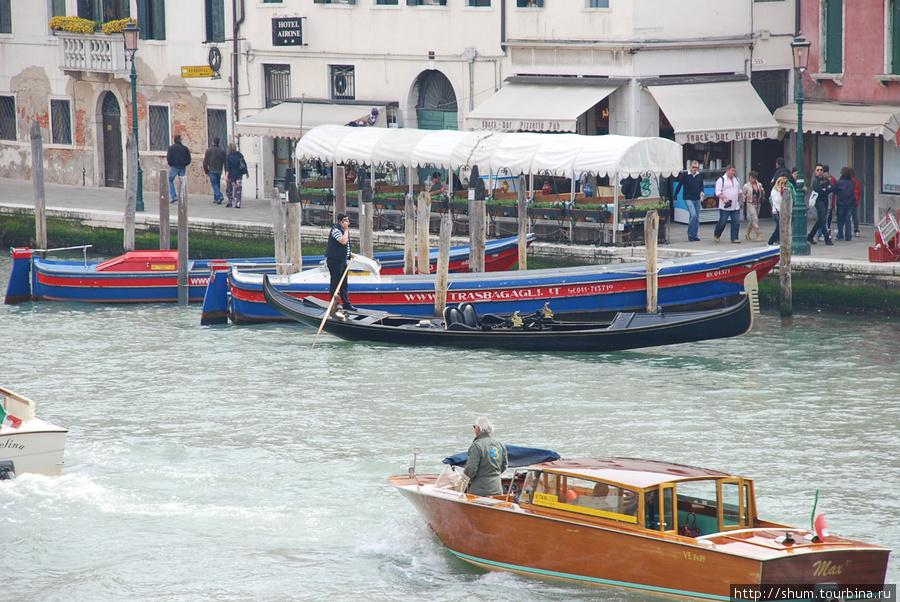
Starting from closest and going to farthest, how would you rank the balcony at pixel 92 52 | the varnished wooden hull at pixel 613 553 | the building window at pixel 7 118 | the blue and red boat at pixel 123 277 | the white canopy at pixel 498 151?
the varnished wooden hull at pixel 613 553 < the white canopy at pixel 498 151 < the blue and red boat at pixel 123 277 < the balcony at pixel 92 52 < the building window at pixel 7 118

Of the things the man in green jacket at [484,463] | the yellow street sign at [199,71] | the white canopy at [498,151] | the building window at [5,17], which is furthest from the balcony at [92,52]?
the man in green jacket at [484,463]

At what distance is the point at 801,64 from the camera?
19359 mm

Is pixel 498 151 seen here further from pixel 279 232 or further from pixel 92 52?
pixel 92 52

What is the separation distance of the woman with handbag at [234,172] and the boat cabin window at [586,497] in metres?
17.8

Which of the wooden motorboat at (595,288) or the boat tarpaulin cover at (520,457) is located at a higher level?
the wooden motorboat at (595,288)

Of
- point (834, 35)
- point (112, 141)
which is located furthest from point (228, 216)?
point (834, 35)

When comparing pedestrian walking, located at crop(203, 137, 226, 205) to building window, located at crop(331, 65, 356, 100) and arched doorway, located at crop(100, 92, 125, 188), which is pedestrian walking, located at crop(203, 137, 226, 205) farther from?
arched doorway, located at crop(100, 92, 125, 188)

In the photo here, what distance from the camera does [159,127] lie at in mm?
29516

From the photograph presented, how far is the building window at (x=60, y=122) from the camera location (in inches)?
1232

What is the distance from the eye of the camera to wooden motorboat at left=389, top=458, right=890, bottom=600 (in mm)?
8195

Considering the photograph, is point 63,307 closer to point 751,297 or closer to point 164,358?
point 164,358

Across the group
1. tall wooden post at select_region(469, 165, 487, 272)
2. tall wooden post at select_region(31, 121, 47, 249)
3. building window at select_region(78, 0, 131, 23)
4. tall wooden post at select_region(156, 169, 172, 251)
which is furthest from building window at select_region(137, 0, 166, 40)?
tall wooden post at select_region(469, 165, 487, 272)

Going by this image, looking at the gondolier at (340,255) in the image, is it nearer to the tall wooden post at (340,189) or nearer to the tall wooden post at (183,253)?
the tall wooden post at (183,253)

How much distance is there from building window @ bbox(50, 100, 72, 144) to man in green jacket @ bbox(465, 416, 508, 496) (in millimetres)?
23887
